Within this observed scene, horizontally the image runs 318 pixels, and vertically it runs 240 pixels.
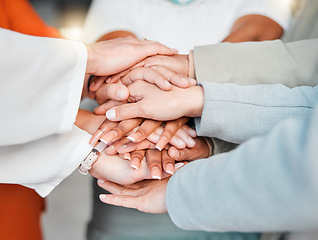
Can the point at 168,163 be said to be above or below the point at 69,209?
above

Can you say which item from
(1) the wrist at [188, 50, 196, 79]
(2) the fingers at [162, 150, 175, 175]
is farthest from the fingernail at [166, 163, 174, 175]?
(1) the wrist at [188, 50, 196, 79]

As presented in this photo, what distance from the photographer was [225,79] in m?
0.63

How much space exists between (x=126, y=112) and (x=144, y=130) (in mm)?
52

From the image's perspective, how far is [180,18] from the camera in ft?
2.99

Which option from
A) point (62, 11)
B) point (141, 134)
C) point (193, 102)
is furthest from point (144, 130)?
point (62, 11)

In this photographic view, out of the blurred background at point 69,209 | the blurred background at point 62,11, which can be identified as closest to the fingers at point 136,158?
the blurred background at point 69,209

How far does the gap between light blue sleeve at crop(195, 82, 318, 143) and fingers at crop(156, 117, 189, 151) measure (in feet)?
0.30

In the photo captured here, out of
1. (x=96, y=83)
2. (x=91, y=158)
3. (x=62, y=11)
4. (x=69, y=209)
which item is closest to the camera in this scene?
(x=91, y=158)

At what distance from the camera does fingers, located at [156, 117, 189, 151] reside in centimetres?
61

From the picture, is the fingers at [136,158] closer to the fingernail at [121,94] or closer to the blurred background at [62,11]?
the fingernail at [121,94]

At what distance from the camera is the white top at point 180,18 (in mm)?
902

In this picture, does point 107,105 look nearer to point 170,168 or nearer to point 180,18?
point 170,168

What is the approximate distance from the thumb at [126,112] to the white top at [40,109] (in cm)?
7

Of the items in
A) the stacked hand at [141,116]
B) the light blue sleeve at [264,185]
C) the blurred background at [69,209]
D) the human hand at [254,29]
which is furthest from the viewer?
the blurred background at [69,209]
